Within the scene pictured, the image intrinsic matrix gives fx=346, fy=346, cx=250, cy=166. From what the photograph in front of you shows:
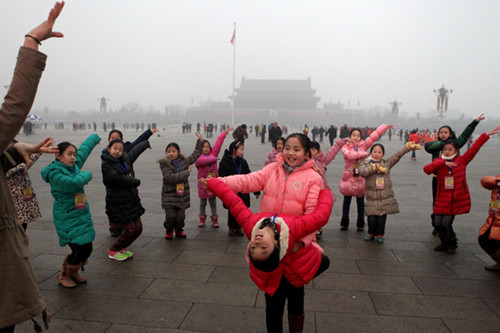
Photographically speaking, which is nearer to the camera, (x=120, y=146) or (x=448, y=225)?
(x=120, y=146)

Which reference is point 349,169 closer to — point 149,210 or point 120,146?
point 120,146

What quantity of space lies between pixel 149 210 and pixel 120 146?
2738 millimetres

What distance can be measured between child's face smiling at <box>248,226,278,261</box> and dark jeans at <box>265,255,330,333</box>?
0.38 metres

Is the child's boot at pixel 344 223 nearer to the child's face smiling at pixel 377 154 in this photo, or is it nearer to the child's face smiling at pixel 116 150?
the child's face smiling at pixel 377 154

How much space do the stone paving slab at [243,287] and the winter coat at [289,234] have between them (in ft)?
2.42

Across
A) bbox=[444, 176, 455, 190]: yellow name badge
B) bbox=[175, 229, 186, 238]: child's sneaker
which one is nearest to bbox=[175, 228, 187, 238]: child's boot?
bbox=[175, 229, 186, 238]: child's sneaker

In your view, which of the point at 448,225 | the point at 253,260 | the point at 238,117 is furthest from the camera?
the point at 238,117

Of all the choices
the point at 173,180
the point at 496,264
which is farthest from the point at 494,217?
the point at 173,180

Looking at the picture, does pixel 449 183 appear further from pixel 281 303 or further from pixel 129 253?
pixel 129 253

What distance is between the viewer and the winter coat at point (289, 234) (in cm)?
200

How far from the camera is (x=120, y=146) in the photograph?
3.79m

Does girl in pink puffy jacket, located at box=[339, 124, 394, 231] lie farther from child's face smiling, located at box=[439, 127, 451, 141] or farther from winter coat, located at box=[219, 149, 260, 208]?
winter coat, located at box=[219, 149, 260, 208]

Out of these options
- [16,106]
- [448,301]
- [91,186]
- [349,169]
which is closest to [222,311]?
[448,301]

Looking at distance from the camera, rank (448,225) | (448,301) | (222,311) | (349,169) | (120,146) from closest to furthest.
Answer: (222,311) < (448,301) < (120,146) < (448,225) < (349,169)
